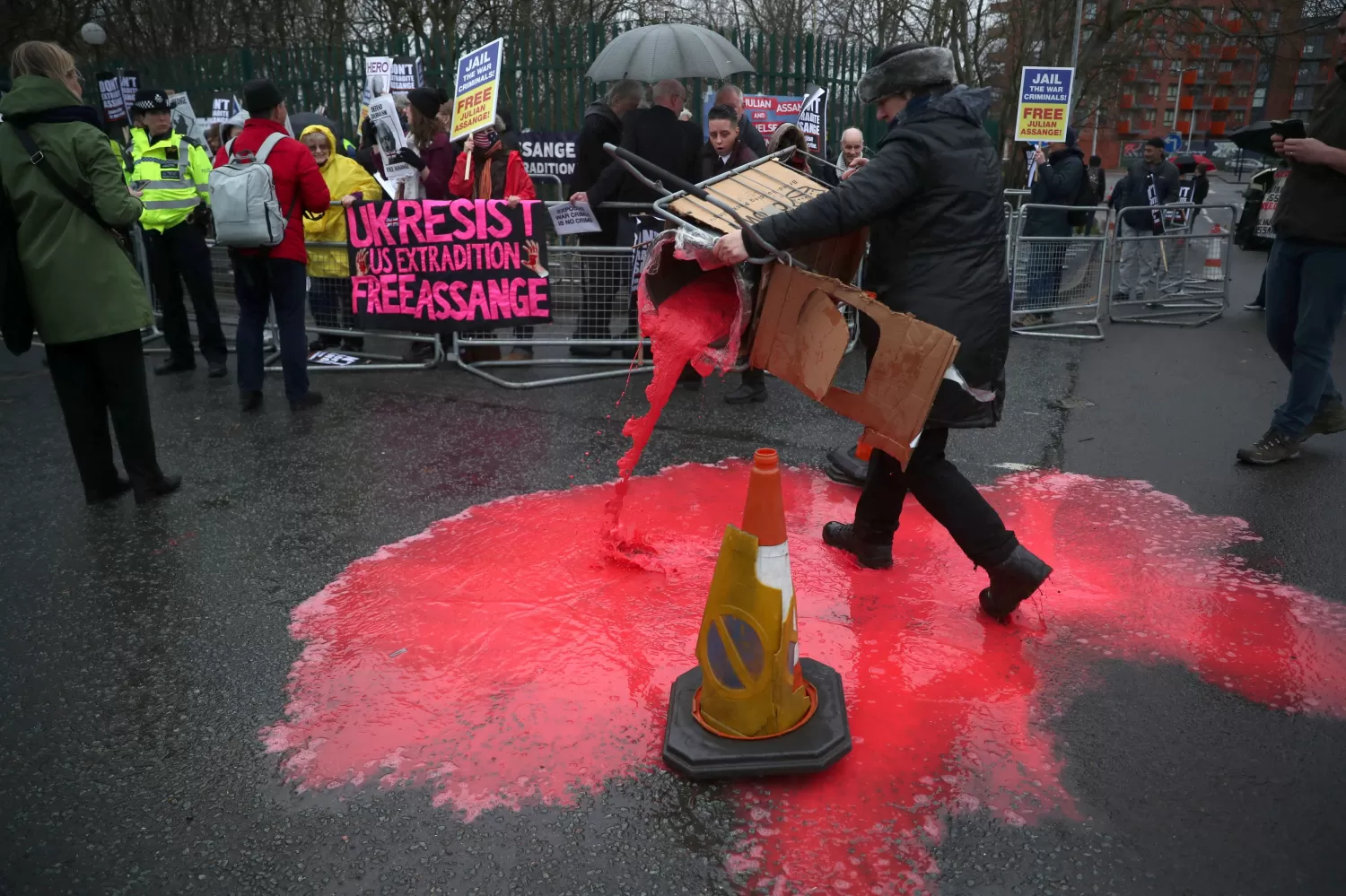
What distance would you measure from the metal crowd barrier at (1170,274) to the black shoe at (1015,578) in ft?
27.4

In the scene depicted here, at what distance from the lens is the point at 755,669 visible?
2.90m

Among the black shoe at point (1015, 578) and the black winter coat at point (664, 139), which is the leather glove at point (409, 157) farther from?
the black shoe at point (1015, 578)

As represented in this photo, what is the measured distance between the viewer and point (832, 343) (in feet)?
10.4

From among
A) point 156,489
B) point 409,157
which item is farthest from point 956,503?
point 409,157

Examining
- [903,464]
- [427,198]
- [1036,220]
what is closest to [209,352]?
[427,198]

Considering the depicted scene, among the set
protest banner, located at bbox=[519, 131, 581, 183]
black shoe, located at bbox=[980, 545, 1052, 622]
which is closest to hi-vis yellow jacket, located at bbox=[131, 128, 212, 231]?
protest banner, located at bbox=[519, 131, 581, 183]

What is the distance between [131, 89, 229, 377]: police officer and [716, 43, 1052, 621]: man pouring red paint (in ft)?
20.1

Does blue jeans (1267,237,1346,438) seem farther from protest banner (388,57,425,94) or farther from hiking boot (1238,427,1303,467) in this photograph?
protest banner (388,57,425,94)

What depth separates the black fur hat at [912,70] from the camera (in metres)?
3.50

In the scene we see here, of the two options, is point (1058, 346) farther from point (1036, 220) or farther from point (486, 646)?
point (486, 646)

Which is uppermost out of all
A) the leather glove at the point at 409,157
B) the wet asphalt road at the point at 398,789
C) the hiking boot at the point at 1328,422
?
the leather glove at the point at 409,157

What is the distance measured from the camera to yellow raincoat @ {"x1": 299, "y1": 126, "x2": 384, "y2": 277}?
8.09 m

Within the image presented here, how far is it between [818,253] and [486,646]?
2.04 metres

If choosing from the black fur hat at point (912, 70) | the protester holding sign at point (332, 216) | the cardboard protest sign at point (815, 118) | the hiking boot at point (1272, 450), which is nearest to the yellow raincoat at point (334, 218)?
the protester holding sign at point (332, 216)
